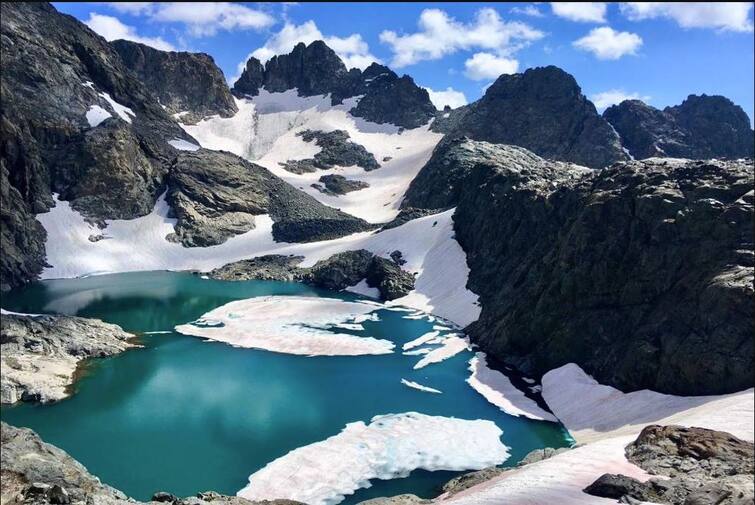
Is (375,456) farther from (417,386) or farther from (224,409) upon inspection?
(417,386)

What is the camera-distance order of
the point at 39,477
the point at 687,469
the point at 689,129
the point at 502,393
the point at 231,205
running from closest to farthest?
1. the point at 39,477
2. the point at 687,469
3. the point at 502,393
4. the point at 231,205
5. the point at 689,129

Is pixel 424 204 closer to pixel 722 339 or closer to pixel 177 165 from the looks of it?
pixel 177 165

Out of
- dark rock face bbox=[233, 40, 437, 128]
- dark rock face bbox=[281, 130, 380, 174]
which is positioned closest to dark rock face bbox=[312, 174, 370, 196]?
dark rock face bbox=[281, 130, 380, 174]

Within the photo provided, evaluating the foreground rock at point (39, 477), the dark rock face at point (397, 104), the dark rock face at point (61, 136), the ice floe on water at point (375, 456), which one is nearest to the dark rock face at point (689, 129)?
the dark rock face at point (397, 104)

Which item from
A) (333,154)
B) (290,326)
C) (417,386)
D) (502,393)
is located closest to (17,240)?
(290,326)

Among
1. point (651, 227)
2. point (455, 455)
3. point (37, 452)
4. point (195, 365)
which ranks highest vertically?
point (651, 227)

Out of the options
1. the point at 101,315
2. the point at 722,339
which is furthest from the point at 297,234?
the point at 722,339
